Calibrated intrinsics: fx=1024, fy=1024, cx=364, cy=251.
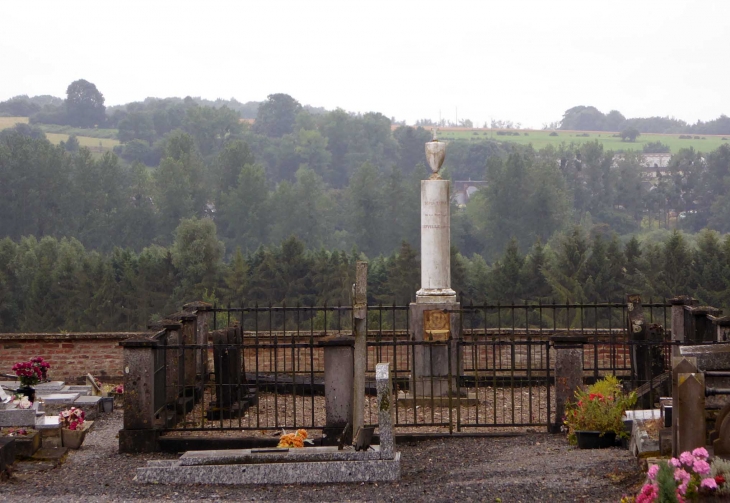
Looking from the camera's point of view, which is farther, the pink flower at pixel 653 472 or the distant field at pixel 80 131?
the distant field at pixel 80 131

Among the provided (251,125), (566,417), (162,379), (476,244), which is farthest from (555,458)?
(251,125)

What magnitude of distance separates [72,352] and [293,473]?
865 centimetres

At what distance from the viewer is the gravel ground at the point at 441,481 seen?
7957mm

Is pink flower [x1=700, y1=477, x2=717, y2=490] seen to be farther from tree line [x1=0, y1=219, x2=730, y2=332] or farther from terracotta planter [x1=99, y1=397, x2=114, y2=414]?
tree line [x1=0, y1=219, x2=730, y2=332]

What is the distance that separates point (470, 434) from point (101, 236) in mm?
68077

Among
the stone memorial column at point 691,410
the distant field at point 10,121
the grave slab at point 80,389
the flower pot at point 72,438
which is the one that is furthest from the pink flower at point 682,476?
the distant field at point 10,121

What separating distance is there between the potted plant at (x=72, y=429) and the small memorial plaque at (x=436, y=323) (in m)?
4.75

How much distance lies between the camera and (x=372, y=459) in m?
8.76

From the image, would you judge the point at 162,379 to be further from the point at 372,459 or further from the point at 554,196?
the point at 554,196

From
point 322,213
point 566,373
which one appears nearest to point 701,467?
point 566,373

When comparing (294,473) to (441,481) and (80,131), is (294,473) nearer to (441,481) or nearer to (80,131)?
(441,481)

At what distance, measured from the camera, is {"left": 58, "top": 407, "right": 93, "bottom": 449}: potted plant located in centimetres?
1086

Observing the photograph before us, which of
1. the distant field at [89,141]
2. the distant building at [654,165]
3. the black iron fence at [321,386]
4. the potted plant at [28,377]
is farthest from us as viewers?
the distant field at [89,141]

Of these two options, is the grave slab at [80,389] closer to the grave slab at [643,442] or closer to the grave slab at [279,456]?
the grave slab at [279,456]
